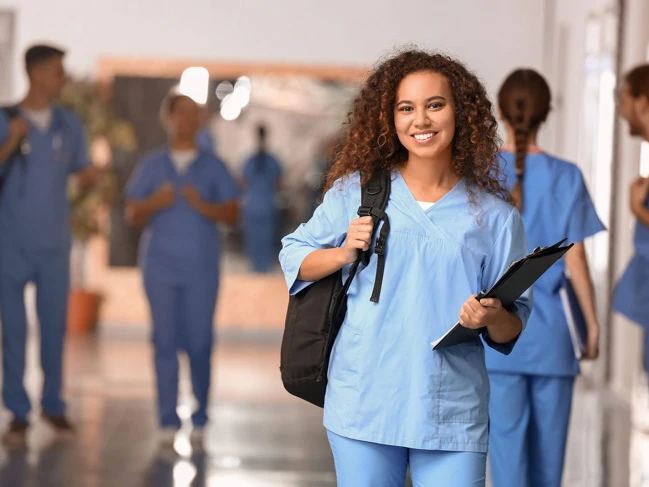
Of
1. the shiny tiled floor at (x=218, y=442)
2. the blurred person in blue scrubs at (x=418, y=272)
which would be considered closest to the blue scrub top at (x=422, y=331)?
the blurred person in blue scrubs at (x=418, y=272)

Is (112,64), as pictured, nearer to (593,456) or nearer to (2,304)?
(2,304)

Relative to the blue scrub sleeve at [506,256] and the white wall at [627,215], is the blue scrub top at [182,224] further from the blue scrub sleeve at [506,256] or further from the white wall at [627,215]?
the blue scrub sleeve at [506,256]

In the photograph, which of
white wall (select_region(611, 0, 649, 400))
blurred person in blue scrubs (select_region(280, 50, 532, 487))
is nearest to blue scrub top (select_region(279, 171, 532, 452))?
blurred person in blue scrubs (select_region(280, 50, 532, 487))

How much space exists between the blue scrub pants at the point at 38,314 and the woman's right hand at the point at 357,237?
3.34 m

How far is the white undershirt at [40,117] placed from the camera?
5254 mm

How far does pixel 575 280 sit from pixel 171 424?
8.08 ft

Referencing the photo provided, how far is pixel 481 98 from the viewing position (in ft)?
7.61

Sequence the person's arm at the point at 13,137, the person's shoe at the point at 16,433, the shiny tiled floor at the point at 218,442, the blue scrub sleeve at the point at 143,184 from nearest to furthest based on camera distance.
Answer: the shiny tiled floor at the point at 218,442, the person's shoe at the point at 16,433, the person's arm at the point at 13,137, the blue scrub sleeve at the point at 143,184

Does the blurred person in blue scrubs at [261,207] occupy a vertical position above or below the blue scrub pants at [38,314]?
above

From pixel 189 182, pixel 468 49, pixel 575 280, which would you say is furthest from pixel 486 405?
pixel 468 49

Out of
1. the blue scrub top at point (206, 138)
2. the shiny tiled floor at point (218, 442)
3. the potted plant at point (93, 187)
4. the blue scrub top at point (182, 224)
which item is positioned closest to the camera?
the shiny tiled floor at point (218, 442)

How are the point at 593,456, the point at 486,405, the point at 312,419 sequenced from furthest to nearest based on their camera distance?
1. the point at 312,419
2. the point at 593,456
3. the point at 486,405

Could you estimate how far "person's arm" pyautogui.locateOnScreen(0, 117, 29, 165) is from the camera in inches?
202

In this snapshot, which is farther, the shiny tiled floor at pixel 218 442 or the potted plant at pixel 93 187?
the potted plant at pixel 93 187
